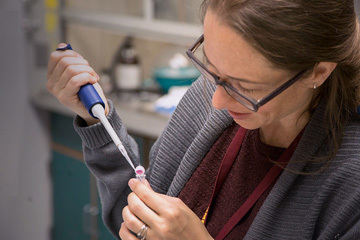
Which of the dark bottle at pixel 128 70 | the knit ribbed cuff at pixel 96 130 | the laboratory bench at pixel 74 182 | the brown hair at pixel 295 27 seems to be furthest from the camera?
the dark bottle at pixel 128 70

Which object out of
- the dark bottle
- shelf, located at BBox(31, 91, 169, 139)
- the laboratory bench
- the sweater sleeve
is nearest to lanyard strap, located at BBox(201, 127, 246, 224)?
the sweater sleeve

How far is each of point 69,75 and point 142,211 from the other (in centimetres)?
19

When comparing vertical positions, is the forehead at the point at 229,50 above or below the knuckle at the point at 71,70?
above

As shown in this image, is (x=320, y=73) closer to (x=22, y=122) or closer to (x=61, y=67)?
(x=61, y=67)

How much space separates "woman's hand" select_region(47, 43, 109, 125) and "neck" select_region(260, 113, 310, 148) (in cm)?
25

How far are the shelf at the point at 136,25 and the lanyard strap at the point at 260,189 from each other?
1.13 meters

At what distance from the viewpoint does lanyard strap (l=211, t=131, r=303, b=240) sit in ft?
2.77

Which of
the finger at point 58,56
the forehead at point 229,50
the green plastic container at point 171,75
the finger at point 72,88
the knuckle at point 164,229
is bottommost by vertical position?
the green plastic container at point 171,75

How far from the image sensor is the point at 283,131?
34.1 inches

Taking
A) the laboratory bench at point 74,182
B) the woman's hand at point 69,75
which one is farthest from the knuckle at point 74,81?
the laboratory bench at point 74,182

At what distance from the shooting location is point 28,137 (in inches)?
87.4

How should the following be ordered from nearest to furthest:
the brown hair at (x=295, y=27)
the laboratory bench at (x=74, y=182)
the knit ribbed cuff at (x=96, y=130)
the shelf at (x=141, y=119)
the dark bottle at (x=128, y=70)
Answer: the brown hair at (x=295, y=27) → the knit ribbed cuff at (x=96, y=130) → the shelf at (x=141, y=119) → the laboratory bench at (x=74, y=182) → the dark bottle at (x=128, y=70)

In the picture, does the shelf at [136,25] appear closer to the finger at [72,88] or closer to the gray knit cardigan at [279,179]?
the gray knit cardigan at [279,179]

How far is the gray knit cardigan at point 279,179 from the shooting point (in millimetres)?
781
